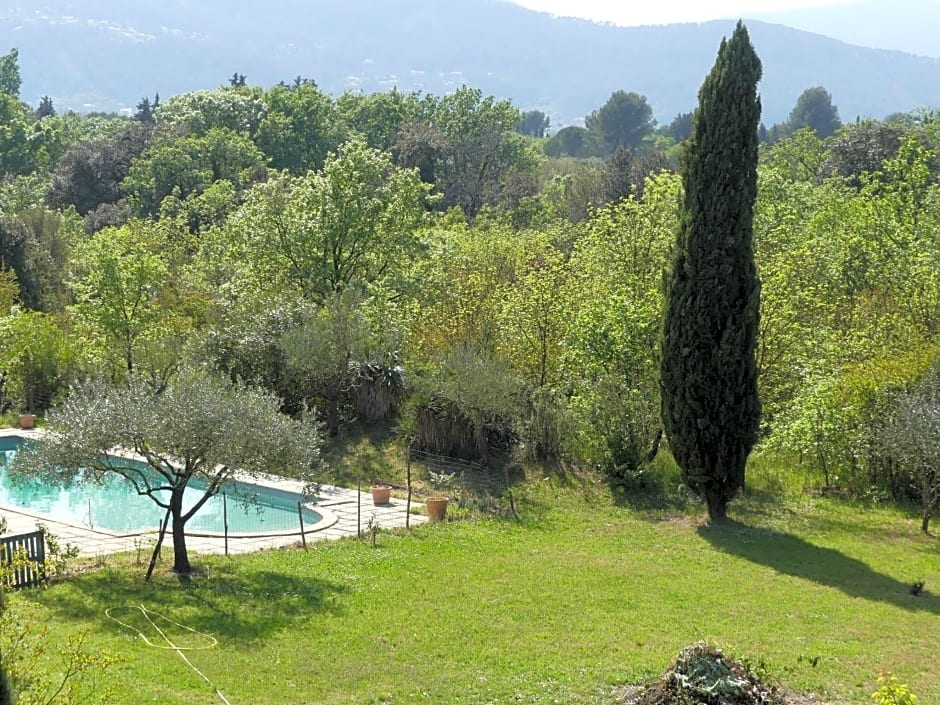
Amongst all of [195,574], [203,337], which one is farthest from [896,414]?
[203,337]

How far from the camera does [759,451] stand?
22.1m

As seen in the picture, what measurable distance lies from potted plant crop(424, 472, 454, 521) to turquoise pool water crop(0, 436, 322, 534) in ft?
7.71

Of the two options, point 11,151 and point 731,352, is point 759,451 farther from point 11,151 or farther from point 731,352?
point 11,151

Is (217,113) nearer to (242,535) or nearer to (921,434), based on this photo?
(242,535)

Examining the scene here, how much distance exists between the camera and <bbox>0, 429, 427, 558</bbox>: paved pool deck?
18.6 meters

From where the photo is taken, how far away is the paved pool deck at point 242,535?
18.6 metres

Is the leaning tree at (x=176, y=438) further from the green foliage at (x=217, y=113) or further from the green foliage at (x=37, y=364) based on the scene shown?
the green foliage at (x=217, y=113)

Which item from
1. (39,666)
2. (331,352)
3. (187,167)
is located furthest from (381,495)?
(187,167)

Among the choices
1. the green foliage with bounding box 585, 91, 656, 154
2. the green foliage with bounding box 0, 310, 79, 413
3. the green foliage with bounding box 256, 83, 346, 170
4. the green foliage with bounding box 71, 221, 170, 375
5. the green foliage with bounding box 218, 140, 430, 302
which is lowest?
the green foliage with bounding box 0, 310, 79, 413

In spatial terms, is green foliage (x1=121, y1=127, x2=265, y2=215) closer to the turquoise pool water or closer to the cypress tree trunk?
the turquoise pool water

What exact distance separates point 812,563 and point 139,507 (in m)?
15.0

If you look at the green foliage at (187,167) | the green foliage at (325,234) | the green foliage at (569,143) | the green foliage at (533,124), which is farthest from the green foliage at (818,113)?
the green foliage at (325,234)

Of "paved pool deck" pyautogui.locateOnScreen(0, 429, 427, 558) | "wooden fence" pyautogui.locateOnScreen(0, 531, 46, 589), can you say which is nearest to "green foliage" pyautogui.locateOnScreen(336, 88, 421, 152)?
"paved pool deck" pyautogui.locateOnScreen(0, 429, 427, 558)

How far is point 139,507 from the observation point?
2438cm
